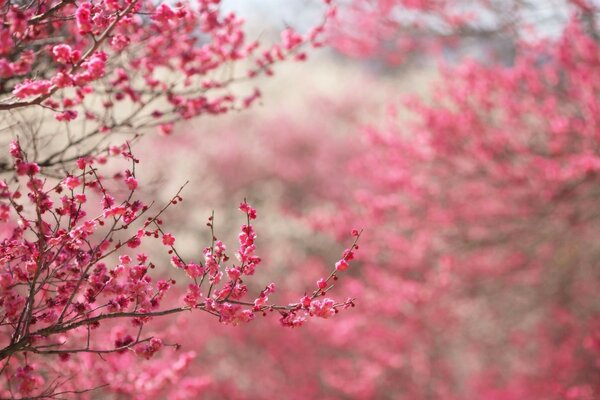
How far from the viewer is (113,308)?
8.12 feet

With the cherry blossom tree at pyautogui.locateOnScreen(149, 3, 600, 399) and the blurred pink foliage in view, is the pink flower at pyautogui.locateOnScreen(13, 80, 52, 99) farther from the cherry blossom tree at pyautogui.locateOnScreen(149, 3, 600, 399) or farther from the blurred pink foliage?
the cherry blossom tree at pyautogui.locateOnScreen(149, 3, 600, 399)

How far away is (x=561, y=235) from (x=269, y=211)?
27.4 ft

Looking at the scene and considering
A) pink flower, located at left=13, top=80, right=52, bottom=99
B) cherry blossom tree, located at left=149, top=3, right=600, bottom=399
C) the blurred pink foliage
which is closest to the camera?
pink flower, located at left=13, top=80, right=52, bottom=99

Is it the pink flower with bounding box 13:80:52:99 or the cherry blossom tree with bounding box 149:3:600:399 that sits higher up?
the pink flower with bounding box 13:80:52:99

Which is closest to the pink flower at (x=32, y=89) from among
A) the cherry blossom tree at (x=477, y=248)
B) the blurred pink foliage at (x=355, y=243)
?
the blurred pink foliage at (x=355, y=243)

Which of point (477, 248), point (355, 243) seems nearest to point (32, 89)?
point (355, 243)

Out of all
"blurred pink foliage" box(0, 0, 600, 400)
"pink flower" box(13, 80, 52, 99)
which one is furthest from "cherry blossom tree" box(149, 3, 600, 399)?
"pink flower" box(13, 80, 52, 99)

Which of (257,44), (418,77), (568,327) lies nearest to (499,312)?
(568,327)

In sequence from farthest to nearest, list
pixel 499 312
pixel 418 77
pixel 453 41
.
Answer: pixel 418 77
pixel 499 312
pixel 453 41

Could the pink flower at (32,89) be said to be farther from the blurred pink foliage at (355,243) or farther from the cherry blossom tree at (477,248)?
the cherry blossom tree at (477,248)

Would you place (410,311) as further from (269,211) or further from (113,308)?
(113,308)

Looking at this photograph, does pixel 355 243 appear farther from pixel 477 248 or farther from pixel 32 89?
pixel 477 248

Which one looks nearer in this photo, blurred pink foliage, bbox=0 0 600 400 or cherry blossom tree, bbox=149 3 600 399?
blurred pink foliage, bbox=0 0 600 400

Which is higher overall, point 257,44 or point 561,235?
point 257,44
